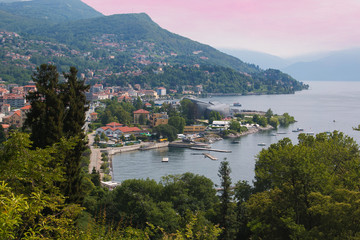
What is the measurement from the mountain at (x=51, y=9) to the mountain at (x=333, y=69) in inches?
2459

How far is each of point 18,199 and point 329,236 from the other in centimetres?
257

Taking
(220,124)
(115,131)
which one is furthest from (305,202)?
(220,124)

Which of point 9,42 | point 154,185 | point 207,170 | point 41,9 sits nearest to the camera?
point 154,185

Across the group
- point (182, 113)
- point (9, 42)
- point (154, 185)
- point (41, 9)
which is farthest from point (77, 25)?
point (154, 185)

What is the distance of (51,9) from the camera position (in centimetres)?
8681

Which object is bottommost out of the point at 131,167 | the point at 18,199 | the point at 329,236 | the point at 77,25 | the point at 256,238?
the point at 131,167

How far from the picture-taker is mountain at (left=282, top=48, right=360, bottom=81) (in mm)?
101438

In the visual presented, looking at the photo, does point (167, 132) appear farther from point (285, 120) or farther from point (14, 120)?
point (285, 120)

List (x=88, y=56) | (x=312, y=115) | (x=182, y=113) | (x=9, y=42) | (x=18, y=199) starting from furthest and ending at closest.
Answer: (x=88, y=56) → (x=9, y=42) → (x=312, y=115) → (x=182, y=113) → (x=18, y=199)

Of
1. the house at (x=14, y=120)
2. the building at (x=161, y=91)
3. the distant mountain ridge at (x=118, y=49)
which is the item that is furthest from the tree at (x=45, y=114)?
the distant mountain ridge at (x=118, y=49)

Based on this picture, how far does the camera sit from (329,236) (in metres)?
3.10

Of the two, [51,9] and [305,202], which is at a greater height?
[51,9]

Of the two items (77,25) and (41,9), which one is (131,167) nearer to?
(77,25)

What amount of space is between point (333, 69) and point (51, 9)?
7718 centimetres
